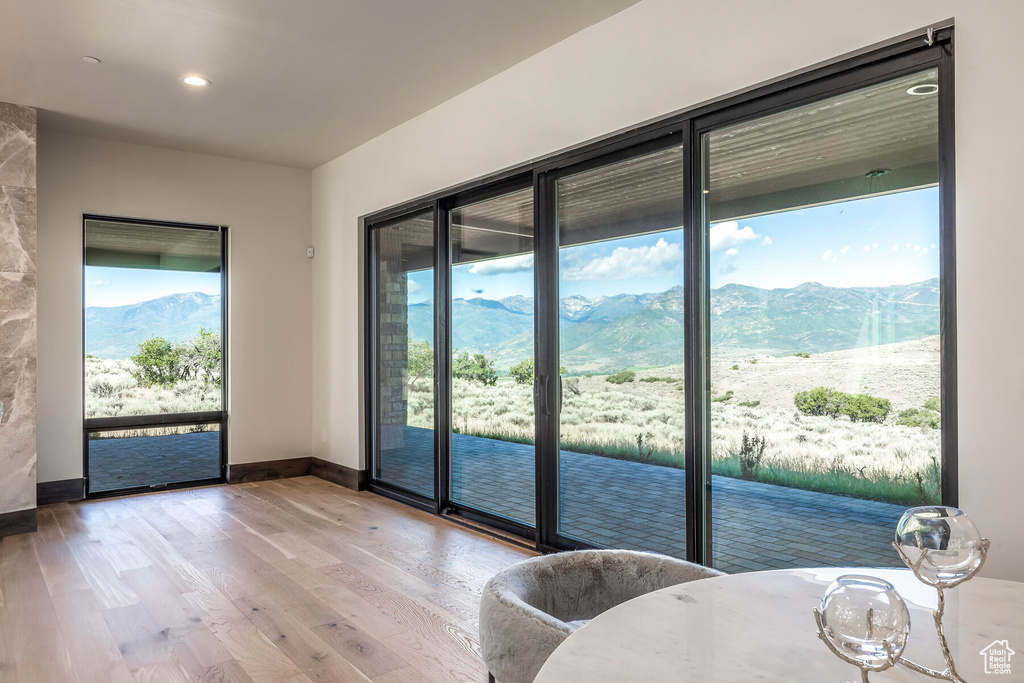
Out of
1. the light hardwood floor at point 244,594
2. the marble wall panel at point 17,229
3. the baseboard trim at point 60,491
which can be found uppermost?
the marble wall panel at point 17,229

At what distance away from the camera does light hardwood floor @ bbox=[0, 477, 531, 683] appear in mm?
2527

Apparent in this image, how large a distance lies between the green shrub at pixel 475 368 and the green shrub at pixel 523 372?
198mm

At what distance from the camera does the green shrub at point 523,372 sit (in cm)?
415

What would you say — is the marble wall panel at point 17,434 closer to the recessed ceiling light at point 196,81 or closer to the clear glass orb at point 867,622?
the recessed ceiling light at point 196,81

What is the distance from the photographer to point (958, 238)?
2.24 m

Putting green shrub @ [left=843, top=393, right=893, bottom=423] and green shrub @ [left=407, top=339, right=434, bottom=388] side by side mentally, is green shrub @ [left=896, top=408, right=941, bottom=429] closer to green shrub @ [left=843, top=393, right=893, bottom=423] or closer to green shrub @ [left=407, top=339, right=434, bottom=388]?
green shrub @ [left=843, top=393, right=893, bottom=423]

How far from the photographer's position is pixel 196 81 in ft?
14.1

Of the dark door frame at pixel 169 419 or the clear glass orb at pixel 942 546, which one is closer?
the clear glass orb at pixel 942 546

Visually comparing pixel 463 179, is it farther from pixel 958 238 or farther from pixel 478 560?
pixel 958 238

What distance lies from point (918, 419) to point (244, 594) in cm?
310

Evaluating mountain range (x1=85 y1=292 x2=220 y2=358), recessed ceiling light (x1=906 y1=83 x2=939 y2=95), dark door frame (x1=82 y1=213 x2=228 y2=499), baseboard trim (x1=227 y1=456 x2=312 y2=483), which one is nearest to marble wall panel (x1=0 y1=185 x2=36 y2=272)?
dark door frame (x1=82 y1=213 x2=228 y2=499)

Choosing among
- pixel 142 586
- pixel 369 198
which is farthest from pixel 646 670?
pixel 369 198

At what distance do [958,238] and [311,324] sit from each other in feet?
18.4

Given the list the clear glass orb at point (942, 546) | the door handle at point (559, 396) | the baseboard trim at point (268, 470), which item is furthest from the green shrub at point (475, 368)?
the clear glass orb at point (942, 546)
